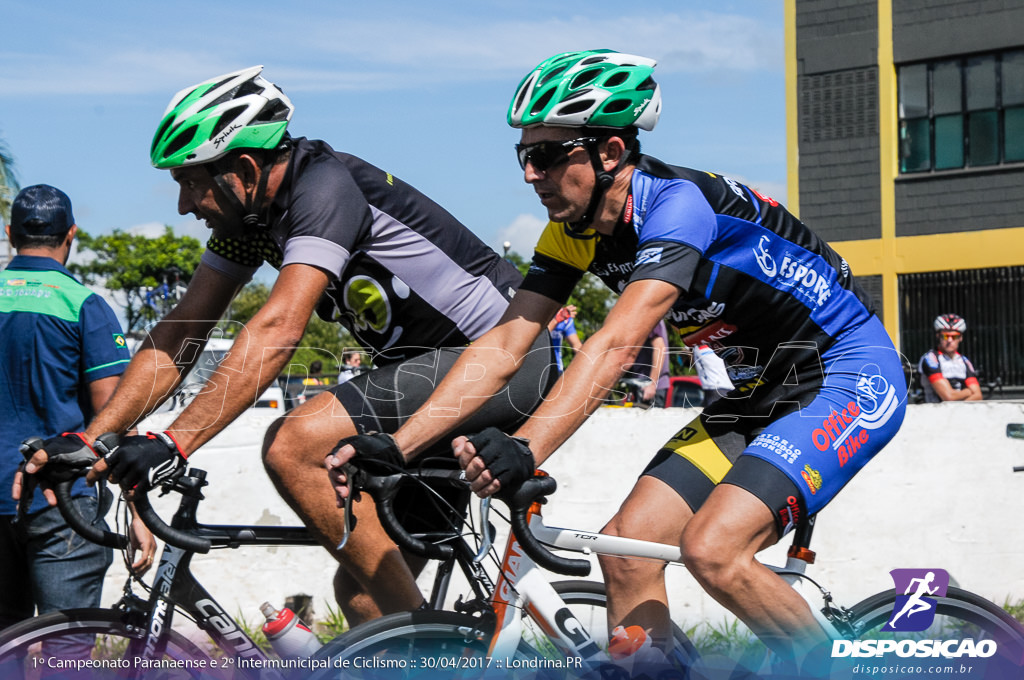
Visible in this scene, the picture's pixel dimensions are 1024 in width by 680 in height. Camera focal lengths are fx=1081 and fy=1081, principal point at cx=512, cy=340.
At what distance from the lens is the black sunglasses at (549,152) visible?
10.8ft

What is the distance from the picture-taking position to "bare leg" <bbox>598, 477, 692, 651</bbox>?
10.6 feet

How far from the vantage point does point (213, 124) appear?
333 centimetres

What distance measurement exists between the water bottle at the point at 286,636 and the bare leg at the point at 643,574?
35.7 inches

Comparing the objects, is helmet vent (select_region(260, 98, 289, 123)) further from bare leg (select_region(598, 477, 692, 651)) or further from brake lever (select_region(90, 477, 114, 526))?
bare leg (select_region(598, 477, 692, 651))

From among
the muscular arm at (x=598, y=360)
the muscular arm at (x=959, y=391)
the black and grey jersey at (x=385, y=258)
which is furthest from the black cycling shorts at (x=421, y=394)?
the muscular arm at (x=959, y=391)

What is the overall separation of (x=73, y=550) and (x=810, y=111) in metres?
19.4

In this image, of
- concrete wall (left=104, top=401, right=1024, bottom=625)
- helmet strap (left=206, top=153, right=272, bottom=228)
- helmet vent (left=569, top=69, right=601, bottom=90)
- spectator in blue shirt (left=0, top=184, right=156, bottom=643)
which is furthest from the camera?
concrete wall (left=104, top=401, right=1024, bottom=625)

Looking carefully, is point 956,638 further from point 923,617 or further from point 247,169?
point 247,169

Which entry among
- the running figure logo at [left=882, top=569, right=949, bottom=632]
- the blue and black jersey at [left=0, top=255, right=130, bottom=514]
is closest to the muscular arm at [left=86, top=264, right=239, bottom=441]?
the blue and black jersey at [left=0, top=255, right=130, bottom=514]

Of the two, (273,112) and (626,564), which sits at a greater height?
(273,112)

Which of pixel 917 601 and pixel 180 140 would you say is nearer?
pixel 180 140

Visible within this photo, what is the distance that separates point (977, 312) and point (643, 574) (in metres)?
17.9

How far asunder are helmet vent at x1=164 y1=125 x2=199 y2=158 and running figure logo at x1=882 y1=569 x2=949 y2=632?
107 inches

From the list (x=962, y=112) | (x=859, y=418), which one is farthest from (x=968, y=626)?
(x=962, y=112)
